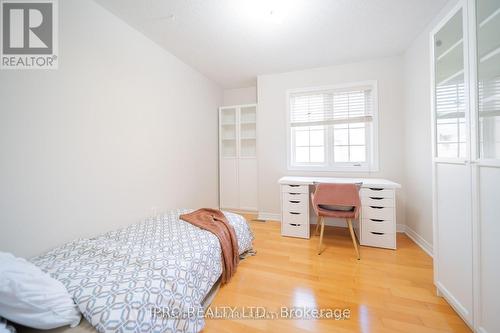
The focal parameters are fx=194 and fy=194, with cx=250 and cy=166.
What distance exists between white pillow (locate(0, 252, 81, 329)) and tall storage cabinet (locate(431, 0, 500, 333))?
7.09 feet

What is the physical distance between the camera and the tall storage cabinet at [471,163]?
1075mm

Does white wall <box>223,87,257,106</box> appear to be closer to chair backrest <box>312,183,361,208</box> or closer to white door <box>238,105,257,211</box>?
white door <box>238,105,257,211</box>

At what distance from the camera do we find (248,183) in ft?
12.5

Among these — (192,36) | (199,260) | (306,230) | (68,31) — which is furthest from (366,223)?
(68,31)

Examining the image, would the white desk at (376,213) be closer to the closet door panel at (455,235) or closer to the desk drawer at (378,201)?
the desk drawer at (378,201)

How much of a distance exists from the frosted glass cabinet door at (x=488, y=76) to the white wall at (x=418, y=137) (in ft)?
3.64

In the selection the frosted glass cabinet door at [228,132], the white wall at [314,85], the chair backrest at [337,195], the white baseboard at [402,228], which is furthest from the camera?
the frosted glass cabinet door at [228,132]

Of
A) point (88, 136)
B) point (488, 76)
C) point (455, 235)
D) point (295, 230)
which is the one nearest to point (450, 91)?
point (488, 76)

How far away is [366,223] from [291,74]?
2.57m

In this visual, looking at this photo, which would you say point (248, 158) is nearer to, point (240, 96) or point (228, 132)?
point (228, 132)

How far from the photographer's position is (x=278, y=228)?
309 cm

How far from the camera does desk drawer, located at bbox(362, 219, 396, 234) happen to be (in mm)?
2326

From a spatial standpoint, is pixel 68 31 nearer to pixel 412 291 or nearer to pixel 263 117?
pixel 263 117

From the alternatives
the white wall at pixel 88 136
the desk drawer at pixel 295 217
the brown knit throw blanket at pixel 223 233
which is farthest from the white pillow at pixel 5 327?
the desk drawer at pixel 295 217
